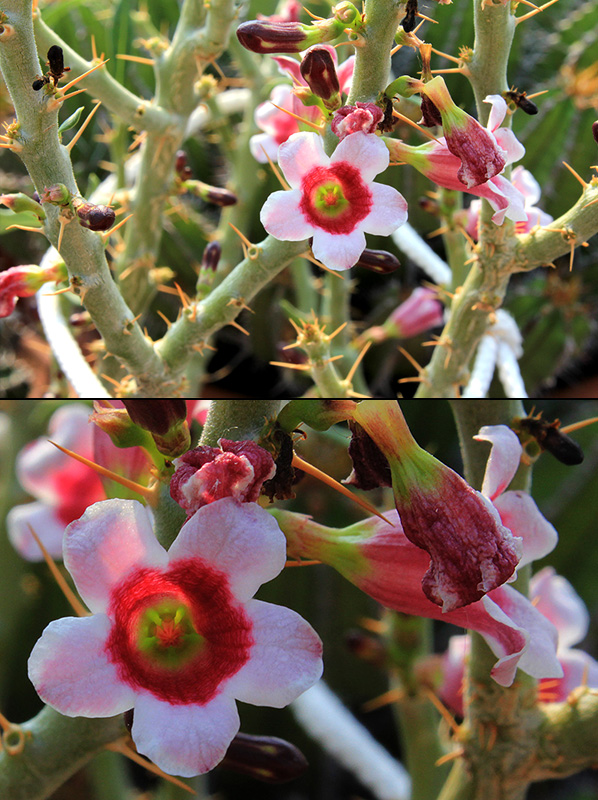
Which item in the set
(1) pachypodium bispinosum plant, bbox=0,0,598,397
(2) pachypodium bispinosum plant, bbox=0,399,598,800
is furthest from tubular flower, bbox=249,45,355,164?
(2) pachypodium bispinosum plant, bbox=0,399,598,800

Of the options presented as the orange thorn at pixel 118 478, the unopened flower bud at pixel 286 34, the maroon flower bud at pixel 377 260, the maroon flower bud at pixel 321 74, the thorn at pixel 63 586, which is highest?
the unopened flower bud at pixel 286 34

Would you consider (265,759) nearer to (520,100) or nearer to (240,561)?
(240,561)

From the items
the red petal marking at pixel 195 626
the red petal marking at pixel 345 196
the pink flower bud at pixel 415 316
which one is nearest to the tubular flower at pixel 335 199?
the red petal marking at pixel 345 196

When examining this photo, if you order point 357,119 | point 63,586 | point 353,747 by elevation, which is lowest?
point 353,747

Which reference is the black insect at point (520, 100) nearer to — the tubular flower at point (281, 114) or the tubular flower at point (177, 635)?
the tubular flower at point (281, 114)

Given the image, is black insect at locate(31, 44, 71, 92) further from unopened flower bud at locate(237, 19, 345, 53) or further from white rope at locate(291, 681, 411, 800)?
white rope at locate(291, 681, 411, 800)

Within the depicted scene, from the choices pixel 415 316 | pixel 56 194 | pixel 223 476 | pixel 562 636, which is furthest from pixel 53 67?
pixel 415 316
